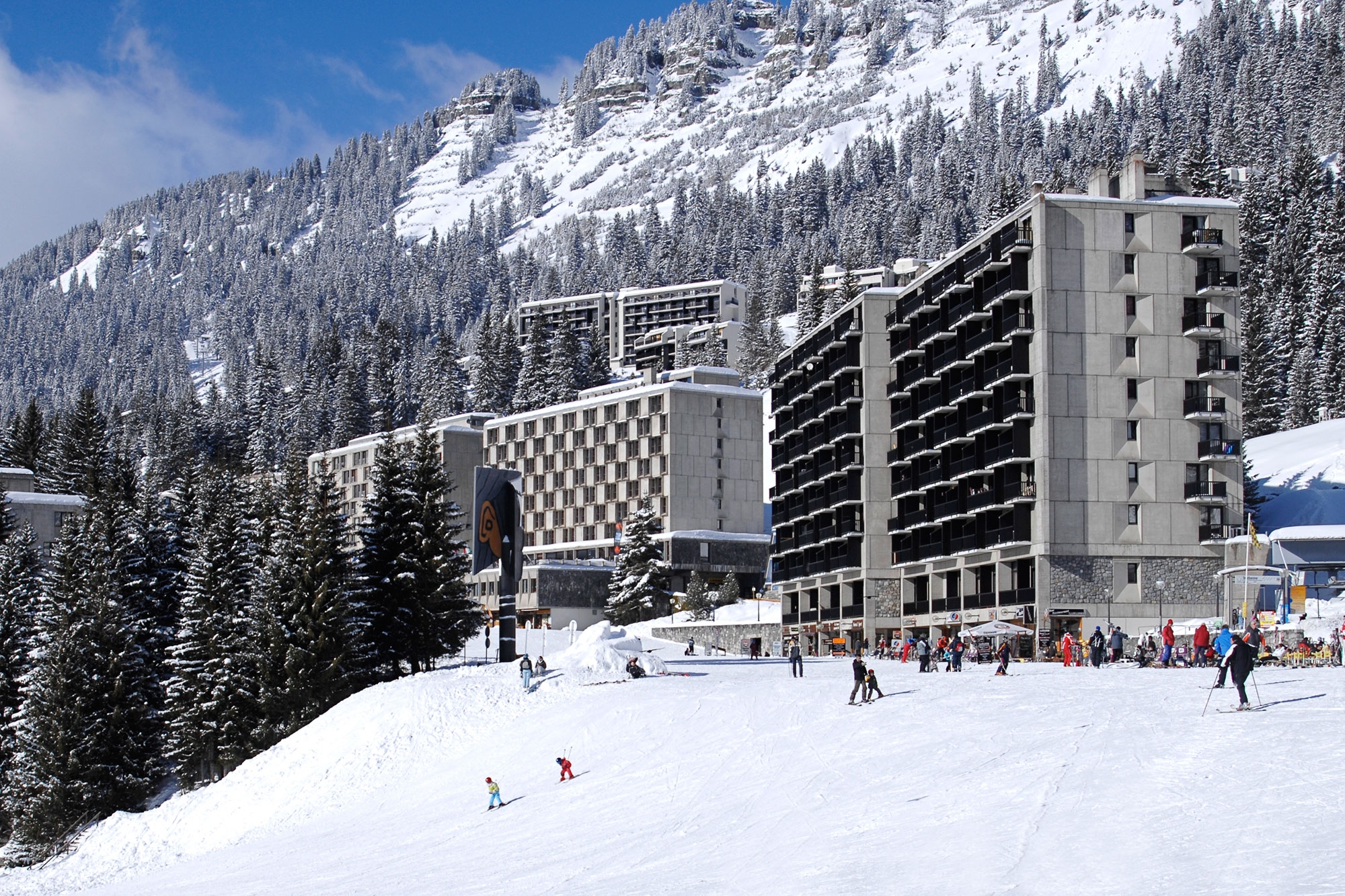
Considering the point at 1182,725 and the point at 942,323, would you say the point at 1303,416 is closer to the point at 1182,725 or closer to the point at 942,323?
the point at 942,323

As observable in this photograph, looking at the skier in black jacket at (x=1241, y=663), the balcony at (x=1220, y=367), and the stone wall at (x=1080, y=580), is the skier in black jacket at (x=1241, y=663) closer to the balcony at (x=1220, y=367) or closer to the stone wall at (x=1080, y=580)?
the stone wall at (x=1080, y=580)

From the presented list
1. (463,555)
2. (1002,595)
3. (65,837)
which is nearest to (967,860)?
(65,837)

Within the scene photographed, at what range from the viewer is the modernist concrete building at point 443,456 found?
159250 mm

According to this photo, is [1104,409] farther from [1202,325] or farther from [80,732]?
[80,732]

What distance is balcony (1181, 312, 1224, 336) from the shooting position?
2940 inches

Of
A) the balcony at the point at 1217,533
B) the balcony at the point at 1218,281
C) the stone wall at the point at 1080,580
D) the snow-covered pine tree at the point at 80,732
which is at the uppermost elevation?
the balcony at the point at 1218,281

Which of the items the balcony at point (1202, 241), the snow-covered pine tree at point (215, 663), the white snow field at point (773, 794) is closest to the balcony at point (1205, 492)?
the balcony at point (1202, 241)

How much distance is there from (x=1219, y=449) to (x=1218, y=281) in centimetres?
910

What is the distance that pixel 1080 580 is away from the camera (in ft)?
240

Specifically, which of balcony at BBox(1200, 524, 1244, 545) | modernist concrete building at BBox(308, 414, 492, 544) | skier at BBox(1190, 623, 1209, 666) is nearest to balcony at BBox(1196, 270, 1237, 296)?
balcony at BBox(1200, 524, 1244, 545)

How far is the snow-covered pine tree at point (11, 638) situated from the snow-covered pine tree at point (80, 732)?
70.6 inches

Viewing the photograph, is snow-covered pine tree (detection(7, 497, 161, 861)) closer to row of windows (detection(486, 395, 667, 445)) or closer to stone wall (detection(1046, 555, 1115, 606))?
stone wall (detection(1046, 555, 1115, 606))

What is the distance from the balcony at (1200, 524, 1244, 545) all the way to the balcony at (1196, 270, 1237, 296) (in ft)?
40.5

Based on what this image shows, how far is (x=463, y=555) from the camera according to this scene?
8094 centimetres
